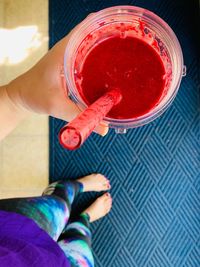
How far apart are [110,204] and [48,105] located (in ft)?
1.75

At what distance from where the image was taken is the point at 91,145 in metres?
1.17

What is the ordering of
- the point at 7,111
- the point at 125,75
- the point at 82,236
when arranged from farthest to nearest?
1. the point at 82,236
2. the point at 7,111
3. the point at 125,75

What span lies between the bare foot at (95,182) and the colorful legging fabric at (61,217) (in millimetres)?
39

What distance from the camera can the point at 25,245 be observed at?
2.35 feet

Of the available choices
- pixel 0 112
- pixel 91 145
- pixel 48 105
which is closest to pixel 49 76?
pixel 48 105

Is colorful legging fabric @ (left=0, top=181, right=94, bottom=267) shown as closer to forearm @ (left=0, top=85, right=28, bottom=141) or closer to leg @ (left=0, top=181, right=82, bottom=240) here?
leg @ (left=0, top=181, right=82, bottom=240)

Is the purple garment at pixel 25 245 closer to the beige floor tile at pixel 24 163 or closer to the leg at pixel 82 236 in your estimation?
the leg at pixel 82 236

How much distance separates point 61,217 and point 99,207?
0.70ft

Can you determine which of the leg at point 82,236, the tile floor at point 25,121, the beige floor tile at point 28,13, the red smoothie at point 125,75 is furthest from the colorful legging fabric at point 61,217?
the beige floor tile at point 28,13

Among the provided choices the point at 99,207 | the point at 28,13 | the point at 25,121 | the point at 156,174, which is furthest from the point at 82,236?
the point at 28,13

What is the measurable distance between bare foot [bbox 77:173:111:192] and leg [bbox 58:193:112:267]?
0.11ft

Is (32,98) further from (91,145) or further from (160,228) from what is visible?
(160,228)

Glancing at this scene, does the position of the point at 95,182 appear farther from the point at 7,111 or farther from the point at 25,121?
the point at 7,111

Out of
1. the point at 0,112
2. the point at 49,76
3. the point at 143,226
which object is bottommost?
the point at 143,226
